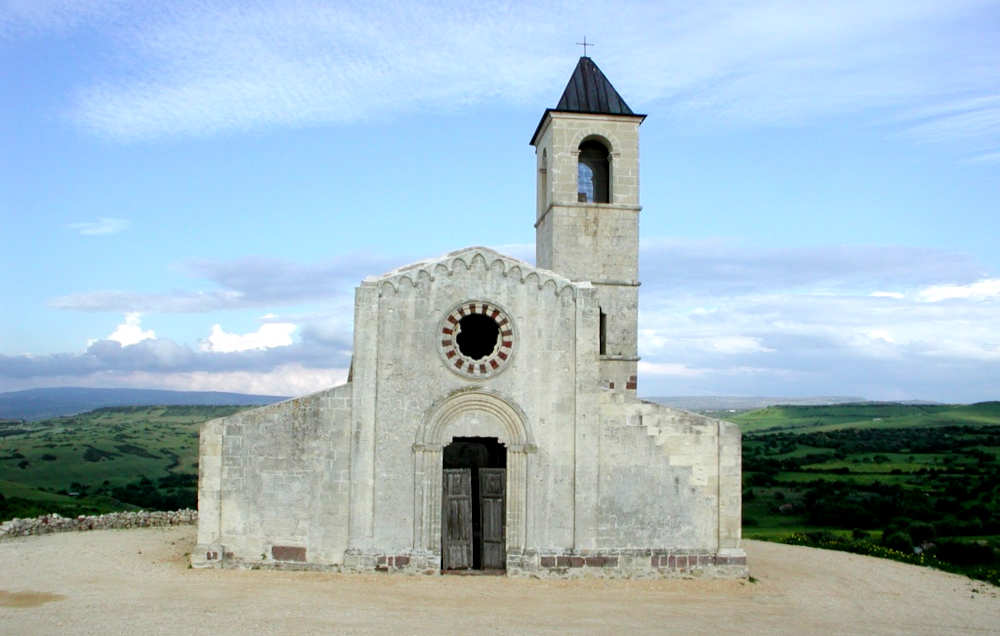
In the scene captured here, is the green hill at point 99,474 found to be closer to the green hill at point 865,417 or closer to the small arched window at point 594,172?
the small arched window at point 594,172

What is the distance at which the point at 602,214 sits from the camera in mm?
25078

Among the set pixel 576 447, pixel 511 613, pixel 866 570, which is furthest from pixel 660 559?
pixel 866 570

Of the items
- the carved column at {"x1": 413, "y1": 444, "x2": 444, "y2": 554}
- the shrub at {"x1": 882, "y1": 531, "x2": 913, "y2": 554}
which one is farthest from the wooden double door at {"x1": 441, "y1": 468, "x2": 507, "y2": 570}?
the shrub at {"x1": 882, "y1": 531, "x2": 913, "y2": 554}

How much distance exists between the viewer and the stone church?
19969 millimetres

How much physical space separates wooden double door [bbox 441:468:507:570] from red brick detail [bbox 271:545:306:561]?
3180 mm

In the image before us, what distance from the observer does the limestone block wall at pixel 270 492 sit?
65.3 feet

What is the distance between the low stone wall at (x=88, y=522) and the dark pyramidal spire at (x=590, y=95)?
1680cm

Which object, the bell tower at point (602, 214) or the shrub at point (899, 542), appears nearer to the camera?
the bell tower at point (602, 214)

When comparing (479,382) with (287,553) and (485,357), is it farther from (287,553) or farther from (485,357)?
(287,553)

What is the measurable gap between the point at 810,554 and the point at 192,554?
16626 millimetres

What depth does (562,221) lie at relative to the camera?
24.9 metres

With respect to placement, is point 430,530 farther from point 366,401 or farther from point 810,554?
point 810,554

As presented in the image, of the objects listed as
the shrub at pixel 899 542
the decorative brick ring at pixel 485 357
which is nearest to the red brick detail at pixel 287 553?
the decorative brick ring at pixel 485 357

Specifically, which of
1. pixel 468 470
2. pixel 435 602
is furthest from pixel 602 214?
pixel 435 602
